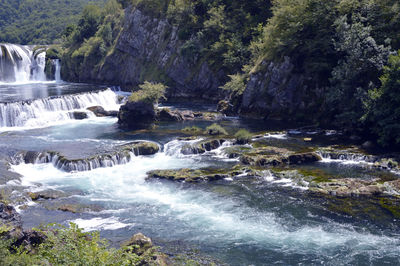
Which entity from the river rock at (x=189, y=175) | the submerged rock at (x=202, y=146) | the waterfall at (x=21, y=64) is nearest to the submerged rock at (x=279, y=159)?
the river rock at (x=189, y=175)

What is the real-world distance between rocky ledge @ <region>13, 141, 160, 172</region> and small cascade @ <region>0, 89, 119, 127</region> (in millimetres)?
16666

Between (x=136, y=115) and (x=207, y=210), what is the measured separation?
27548 millimetres

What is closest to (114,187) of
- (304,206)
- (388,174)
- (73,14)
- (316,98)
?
(304,206)

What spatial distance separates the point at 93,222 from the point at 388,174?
2295 cm

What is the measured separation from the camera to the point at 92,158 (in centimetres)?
3878

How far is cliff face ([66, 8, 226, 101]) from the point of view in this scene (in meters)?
69.6

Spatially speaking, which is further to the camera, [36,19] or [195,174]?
[36,19]

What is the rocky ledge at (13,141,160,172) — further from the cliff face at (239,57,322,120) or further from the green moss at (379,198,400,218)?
the green moss at (379,198,400,218)

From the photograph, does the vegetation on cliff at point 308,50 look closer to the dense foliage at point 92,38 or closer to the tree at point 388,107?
the tree at point 388,107

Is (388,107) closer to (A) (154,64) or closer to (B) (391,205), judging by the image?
(B) (391,205)

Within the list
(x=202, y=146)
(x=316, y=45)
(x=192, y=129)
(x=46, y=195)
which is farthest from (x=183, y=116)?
(x=46, y=195)

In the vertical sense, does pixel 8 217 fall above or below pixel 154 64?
below

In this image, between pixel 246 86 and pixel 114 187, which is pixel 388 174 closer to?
pixel 114 187

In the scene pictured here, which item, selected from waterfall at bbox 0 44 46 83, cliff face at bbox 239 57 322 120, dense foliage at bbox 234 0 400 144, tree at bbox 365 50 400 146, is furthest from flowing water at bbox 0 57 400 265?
waterfall at bbox 0 44 46 83
